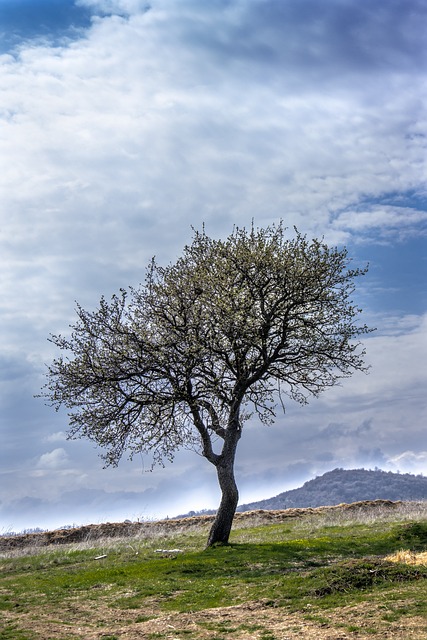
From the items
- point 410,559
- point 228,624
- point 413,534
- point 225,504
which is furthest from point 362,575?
point 225,504

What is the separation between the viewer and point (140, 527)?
186ft

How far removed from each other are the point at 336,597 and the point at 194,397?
18.6 meters

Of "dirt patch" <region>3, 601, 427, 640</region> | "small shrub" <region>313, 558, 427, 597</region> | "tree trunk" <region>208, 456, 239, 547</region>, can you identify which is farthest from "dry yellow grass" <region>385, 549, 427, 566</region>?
"tree trunk" <region>208, 456, 239, 547</region>

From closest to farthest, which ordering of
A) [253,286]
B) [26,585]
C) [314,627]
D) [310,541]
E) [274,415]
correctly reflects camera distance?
[314,627], [26,585], [310,541], [253,286], [274,415]

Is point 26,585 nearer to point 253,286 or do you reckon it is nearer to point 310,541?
point 310,541

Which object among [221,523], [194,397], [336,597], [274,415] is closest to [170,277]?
[194,397]

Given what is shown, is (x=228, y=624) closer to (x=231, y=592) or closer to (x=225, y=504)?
(x=231, y=592)

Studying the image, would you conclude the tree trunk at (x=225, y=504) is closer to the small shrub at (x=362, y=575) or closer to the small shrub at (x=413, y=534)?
the small shrub at (x=413, y=534)

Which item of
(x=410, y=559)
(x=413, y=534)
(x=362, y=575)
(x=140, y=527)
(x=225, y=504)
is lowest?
(x=413, y=534)

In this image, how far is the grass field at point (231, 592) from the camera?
604 inches

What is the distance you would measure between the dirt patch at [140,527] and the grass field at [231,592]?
16.5 meters

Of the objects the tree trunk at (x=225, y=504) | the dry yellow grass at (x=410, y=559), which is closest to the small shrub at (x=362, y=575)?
the dry yellow grass at (x=410, y=559)

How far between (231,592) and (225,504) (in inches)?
520

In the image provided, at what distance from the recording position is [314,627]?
1473cm
